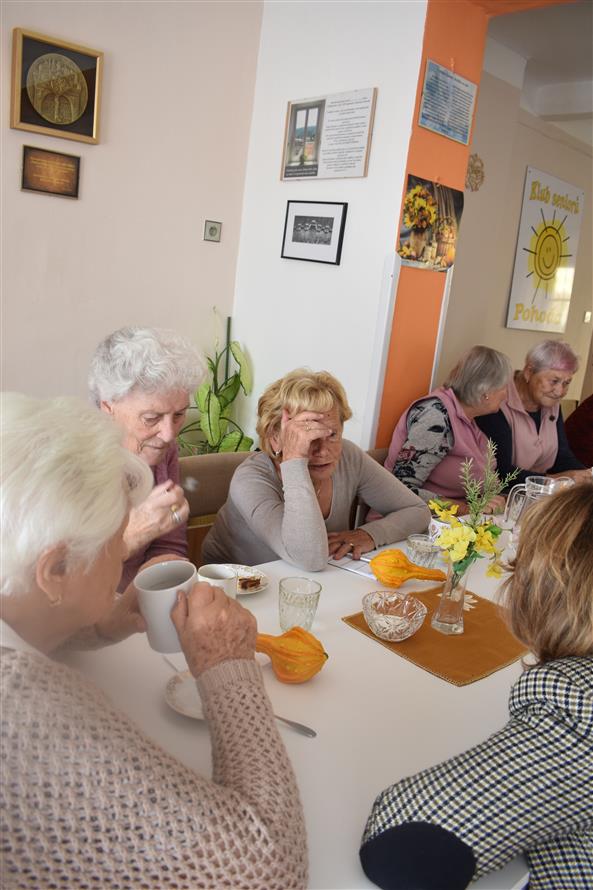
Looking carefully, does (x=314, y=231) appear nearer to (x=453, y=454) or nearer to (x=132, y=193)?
Result: (x=132, y=193)

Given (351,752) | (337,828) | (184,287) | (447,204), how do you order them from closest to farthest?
(337,828), (351,752), (447,204), (184,287)

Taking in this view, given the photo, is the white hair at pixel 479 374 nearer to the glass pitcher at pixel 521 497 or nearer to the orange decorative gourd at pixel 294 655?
the glass pitcher at pixel 521 497

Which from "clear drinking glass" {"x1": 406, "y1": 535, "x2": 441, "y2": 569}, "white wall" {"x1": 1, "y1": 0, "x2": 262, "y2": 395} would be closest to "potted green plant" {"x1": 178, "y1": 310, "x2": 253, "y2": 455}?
"white wall" {"x1": 1, "y1": 0, "x2": 262, "y2": 395}

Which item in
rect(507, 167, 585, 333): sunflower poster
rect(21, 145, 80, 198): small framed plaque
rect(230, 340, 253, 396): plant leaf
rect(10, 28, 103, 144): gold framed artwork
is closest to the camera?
rect(10, 28, 103, 144): gold framed artwork

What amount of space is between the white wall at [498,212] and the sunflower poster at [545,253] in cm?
6

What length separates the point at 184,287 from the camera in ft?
11.1

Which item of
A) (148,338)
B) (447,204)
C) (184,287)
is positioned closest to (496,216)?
(447,204)

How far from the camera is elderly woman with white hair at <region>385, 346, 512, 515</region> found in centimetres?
279

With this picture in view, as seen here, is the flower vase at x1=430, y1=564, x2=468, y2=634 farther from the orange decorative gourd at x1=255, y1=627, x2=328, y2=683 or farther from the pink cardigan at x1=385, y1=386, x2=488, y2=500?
the pink cardigan at x1=385, y1=386, x2=488, y2=500

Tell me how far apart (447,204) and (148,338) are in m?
1.82

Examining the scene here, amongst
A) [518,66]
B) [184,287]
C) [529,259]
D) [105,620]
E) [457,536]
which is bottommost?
[105,620]

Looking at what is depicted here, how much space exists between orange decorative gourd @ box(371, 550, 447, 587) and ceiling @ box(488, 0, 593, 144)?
9.16 feet

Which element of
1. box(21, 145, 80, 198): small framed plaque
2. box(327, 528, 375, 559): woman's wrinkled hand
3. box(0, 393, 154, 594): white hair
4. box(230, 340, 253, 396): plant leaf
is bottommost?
box(327, 528, 375, 559): woman's wrinkled hand

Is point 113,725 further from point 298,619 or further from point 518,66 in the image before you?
point 518,66
